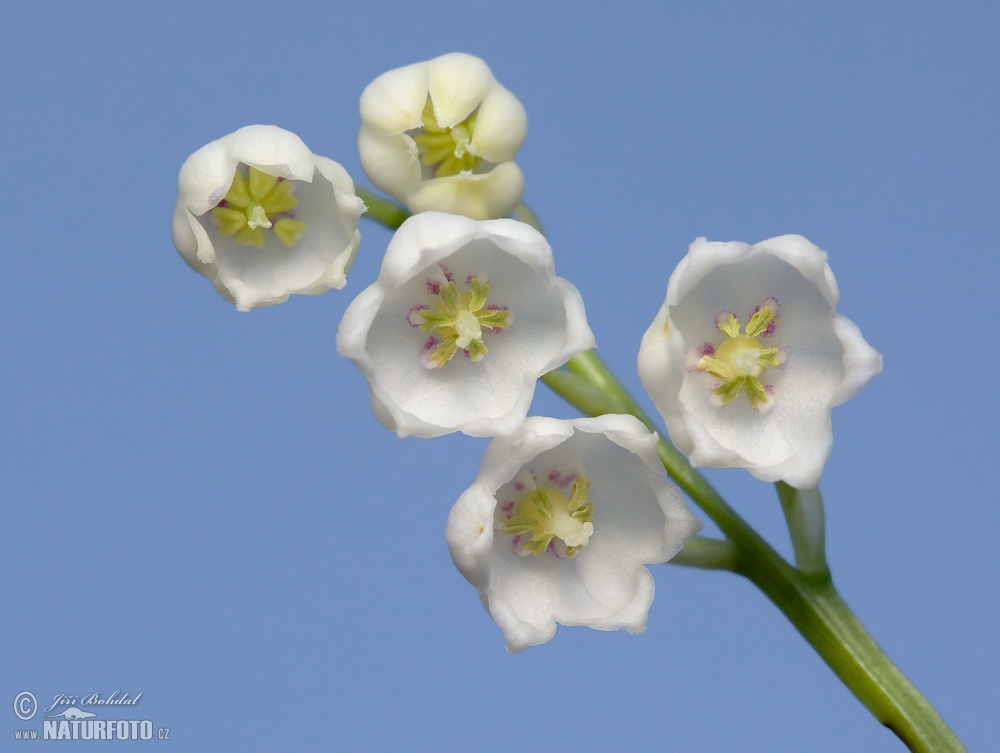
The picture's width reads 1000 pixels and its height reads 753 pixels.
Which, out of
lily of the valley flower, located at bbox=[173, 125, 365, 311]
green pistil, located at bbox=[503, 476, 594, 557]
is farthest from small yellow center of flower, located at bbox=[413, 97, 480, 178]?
green pistil, located at bbox=[503, 476, 594, 557]

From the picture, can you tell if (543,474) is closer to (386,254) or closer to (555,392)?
(555,392)

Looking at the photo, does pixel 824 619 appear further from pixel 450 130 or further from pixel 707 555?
pixel 450 130

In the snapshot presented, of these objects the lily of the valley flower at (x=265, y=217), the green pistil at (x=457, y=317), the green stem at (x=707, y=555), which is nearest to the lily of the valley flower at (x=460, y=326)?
the green pistil at (x=457, y=317)

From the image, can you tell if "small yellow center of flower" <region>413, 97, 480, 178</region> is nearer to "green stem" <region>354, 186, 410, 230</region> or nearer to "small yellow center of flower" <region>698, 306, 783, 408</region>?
"green stem" <region>354, 186, 410, 230</region>

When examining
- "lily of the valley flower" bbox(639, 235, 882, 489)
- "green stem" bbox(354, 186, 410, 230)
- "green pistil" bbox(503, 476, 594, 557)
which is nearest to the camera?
"lily of the valley flower" bbox(639, 235, 882, 489)

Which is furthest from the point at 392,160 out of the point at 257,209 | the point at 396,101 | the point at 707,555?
the point at 707,555

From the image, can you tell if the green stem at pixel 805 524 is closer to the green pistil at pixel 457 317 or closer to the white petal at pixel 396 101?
the green pistil at pixel 457 317

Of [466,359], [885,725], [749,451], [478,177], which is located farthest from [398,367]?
[885,725]
